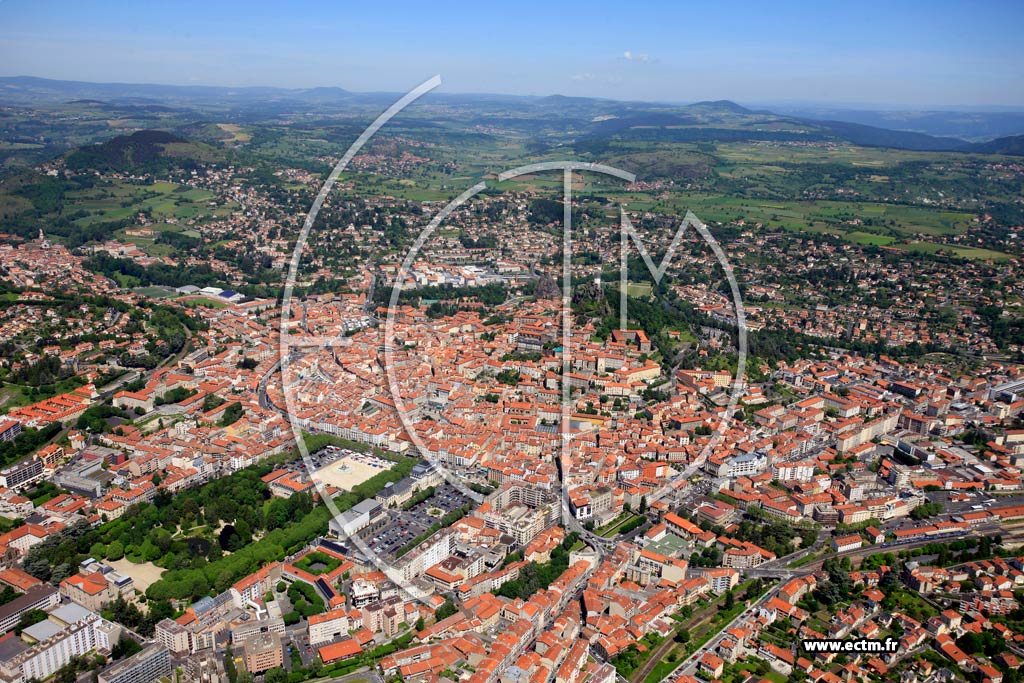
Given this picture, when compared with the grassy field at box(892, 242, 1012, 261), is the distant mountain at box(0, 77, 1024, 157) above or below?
above

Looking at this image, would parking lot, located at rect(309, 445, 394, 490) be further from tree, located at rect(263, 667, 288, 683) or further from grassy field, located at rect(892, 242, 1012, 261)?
grassy field, located at rect(892, 242, 1012, 261)

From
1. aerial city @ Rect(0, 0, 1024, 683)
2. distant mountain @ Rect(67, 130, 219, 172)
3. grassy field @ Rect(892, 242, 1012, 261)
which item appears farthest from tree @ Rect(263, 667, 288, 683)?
distant mountain @ Rect(67, 130, 219, 172)

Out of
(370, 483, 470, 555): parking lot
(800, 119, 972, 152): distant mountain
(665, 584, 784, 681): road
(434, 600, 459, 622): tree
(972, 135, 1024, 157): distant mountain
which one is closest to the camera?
(665, 584, 784, 681): road

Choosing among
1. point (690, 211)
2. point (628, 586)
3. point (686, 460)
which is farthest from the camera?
point (690, 211)

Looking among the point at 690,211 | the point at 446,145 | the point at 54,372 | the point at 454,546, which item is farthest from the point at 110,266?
the point at 446,145

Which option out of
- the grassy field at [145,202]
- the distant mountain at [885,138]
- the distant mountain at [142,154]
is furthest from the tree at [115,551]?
the distant mountain at [885,138]

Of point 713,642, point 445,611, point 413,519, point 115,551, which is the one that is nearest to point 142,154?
point 115,551

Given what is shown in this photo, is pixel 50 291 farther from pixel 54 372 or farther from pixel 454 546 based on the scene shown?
pixel 454 546

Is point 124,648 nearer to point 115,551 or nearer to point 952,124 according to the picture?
point 115,551
